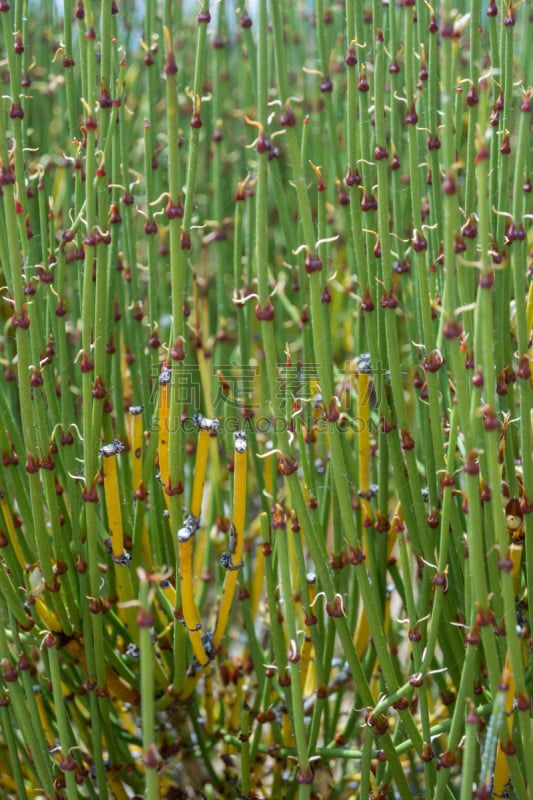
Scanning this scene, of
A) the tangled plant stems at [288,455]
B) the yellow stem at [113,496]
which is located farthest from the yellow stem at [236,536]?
the yellow stem at [113,496]

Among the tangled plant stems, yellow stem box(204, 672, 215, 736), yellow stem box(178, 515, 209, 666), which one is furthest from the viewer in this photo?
yellow stem box(204, 672, 215, 736)

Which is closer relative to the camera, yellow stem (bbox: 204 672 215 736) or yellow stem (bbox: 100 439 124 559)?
yellow stem (bbox: 100 439 124 559)

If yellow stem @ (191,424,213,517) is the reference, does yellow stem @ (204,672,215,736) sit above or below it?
below

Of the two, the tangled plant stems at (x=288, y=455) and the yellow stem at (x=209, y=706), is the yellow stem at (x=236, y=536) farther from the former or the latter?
the yellow stem at (x=209, y=706)

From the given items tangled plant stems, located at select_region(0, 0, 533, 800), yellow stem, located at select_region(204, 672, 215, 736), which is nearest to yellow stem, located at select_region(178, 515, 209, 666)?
tangled plant stems, located at select_region(0, 0, 533, 800)

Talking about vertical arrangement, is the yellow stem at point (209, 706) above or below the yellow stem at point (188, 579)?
below

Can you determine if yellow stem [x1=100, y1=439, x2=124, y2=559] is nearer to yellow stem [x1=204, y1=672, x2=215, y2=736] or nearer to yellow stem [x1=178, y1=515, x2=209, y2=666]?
yellow stem [x1=178, y1=515, x2=209, y2=666]

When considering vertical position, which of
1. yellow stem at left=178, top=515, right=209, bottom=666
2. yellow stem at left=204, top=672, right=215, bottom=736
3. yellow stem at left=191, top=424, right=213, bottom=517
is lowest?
yellow stem at left=204, top=672, right=215, bottom=736

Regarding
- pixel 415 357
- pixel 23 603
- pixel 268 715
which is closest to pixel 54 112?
pixel 415 357

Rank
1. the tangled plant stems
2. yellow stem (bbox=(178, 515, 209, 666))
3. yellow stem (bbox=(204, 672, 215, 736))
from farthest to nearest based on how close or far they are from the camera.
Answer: yellow stem (bbox=(204, 672, 215, 736))
yellow stem (bbox=(178, 515, 209, 666))
the tangled plant stems

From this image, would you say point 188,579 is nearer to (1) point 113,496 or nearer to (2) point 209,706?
(1) point 113,496
